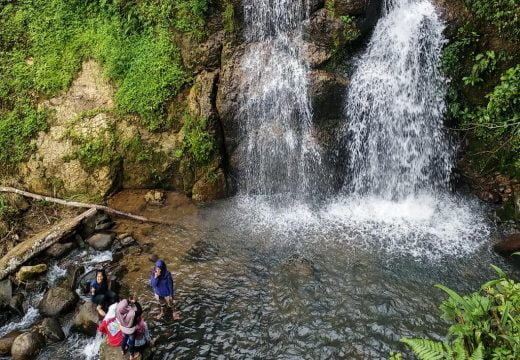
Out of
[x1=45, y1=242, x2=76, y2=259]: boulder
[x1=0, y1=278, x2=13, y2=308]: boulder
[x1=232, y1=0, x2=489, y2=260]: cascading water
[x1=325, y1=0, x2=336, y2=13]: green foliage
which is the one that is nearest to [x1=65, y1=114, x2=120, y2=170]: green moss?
[x1=45, y1=242, x2=76, y2=259]: boulder

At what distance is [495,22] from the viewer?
38.5ft

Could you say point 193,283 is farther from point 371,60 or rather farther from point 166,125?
point 371,60

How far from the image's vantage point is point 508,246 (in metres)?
10.4

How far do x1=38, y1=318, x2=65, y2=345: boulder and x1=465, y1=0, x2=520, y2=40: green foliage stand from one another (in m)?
14.1

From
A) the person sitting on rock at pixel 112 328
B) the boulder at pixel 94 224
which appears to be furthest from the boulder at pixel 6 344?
the boulder at pixel 94 224

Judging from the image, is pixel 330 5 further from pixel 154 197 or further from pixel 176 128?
pixel 154 197

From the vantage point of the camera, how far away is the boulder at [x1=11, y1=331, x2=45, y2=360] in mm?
8273

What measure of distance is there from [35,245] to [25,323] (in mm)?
2438

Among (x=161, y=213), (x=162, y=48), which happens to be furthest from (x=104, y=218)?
(x=162, y=48)

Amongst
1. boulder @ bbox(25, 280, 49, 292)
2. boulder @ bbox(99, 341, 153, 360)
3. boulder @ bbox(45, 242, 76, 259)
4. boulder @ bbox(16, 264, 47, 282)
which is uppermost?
boulder @ bbox(45, 242, 76, 259)

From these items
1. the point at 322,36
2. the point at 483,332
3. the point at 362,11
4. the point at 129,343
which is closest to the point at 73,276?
the point at 129,343

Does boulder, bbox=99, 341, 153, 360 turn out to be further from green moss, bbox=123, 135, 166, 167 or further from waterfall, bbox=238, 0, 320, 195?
waterfall, bbox=238, 0, 320, 195

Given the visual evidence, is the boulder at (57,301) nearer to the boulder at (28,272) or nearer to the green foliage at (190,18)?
the boulder at (28,272)

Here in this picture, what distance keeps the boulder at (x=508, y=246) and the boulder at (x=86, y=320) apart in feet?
33.5
